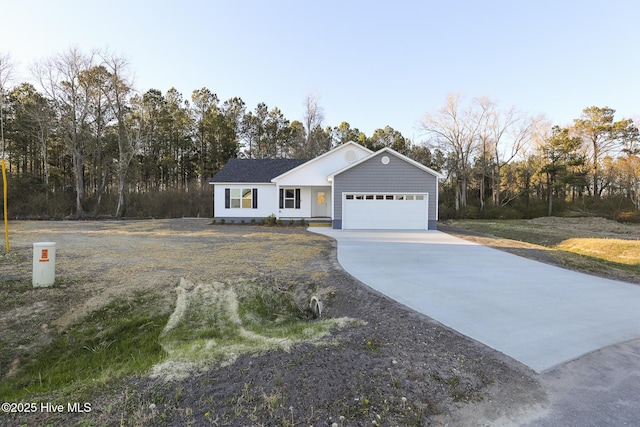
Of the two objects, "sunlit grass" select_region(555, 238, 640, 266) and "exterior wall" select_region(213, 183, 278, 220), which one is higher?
"exterior wall" select_region(213, 183, 278, 220)

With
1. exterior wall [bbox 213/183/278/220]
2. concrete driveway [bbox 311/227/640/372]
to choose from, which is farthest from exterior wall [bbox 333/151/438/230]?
concrete driveway [bbox 311/227/640/372]

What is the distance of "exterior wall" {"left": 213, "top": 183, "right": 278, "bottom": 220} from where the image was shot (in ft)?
65.7

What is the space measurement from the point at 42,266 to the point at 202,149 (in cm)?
2812

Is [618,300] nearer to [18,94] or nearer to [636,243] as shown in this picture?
[636,243]

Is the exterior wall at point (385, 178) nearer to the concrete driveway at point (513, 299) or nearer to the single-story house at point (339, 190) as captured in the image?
the single-story house at point (339, 190)

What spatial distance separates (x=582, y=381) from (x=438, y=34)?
54.6ft

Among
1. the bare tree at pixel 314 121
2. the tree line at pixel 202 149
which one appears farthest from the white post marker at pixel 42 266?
the bare tree at pixel 314 121

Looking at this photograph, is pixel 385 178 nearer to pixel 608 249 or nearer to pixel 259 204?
pixel 259 204

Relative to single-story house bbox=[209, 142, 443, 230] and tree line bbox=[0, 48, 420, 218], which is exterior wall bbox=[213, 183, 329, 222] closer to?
single-story house bbox=[209, 142, 443, 230]

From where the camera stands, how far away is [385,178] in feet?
54.6

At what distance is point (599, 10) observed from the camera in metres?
11.9

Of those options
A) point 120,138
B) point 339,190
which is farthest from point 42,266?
point 120,138

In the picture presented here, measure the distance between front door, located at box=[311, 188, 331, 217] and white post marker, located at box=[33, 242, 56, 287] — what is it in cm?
1540

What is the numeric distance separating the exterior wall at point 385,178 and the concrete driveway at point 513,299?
7.60 meters
